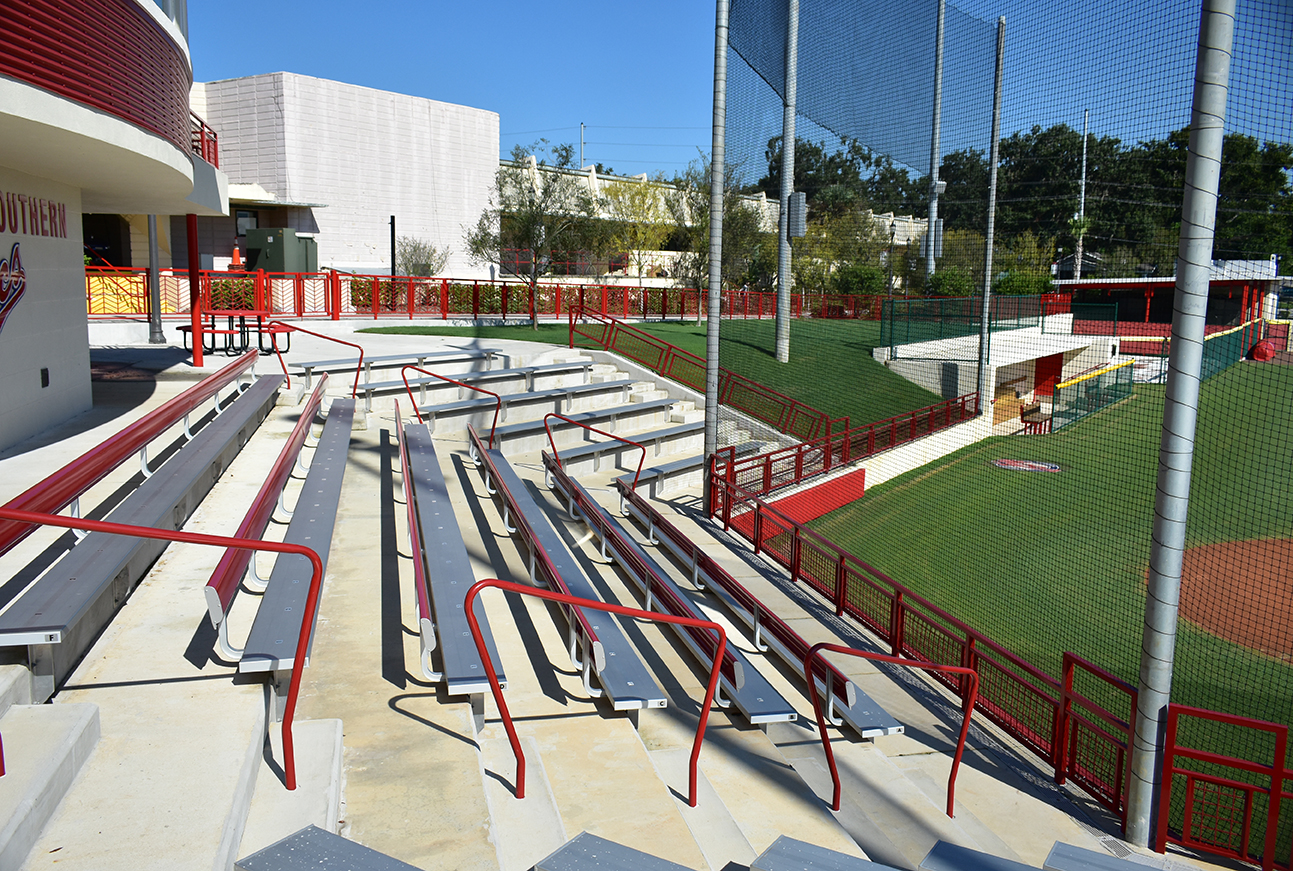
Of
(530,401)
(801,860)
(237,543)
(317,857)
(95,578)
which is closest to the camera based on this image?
(317,857)

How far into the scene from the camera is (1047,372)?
907 inches

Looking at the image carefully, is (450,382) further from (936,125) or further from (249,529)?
(936,125)

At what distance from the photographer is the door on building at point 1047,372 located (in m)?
22.6

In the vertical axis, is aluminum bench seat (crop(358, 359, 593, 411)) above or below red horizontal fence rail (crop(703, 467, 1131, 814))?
above

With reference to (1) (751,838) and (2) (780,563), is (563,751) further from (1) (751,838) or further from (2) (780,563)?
(2) (780,563)

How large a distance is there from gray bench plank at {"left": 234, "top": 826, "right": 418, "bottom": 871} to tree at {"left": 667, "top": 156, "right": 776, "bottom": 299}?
57.7 feet

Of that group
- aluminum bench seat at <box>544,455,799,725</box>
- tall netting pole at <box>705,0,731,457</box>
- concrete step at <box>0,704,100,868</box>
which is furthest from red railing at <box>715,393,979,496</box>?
concrete step at <box>0,704,100,868</box>

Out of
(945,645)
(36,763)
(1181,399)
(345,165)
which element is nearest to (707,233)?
(345,165)

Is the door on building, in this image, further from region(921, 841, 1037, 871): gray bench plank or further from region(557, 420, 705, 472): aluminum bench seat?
region(921, 841, 1037, 871): gray bench plank

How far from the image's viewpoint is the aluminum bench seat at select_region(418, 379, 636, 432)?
38.5 ft

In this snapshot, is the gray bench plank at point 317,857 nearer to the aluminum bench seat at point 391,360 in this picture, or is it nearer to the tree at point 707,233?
the aluminum bench seat at point 391,360

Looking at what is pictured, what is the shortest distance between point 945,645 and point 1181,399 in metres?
4.37

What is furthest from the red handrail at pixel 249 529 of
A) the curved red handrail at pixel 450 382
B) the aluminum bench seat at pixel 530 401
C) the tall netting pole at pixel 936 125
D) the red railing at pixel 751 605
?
the tall netting pole at pixel 936 125

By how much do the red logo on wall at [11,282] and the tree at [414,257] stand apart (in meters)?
25.5
